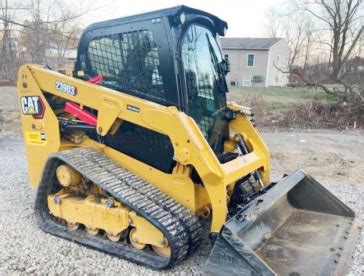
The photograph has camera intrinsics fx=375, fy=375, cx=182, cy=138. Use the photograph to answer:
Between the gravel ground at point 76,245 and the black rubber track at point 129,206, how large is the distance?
0.09 meters

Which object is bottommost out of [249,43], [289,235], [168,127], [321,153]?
[321,153]

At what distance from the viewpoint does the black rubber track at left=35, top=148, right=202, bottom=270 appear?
3.07 m

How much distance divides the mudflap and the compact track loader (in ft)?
0.03

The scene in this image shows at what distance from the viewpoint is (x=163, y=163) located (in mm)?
3496

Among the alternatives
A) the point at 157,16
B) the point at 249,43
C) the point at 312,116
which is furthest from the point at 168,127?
the point at 249,43

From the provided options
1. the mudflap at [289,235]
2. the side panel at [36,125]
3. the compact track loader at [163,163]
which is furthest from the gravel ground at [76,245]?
the side panel at [36,125]

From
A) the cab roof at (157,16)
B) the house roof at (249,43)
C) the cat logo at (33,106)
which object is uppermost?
the house roof at (249,43)

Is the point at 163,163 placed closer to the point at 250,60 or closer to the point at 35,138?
the point at 35,138

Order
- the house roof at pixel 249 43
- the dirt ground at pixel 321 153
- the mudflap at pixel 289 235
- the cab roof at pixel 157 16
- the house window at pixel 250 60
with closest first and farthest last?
the mudflap at pixel 289 235 → the cab roof at pixel 157 16 → the dirt ground at pixel 321 153 → the house roof at pixel 249 43 → the house window at pixel 250 60

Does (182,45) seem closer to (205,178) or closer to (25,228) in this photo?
(205,178)

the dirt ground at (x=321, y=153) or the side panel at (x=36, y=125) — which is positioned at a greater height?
the side panel at (x=36, y=125)

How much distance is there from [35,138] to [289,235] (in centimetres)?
292

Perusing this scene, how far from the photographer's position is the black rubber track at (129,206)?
3.07 metres

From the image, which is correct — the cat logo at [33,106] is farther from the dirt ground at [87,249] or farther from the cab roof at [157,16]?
the dirt ground at [87,249]
